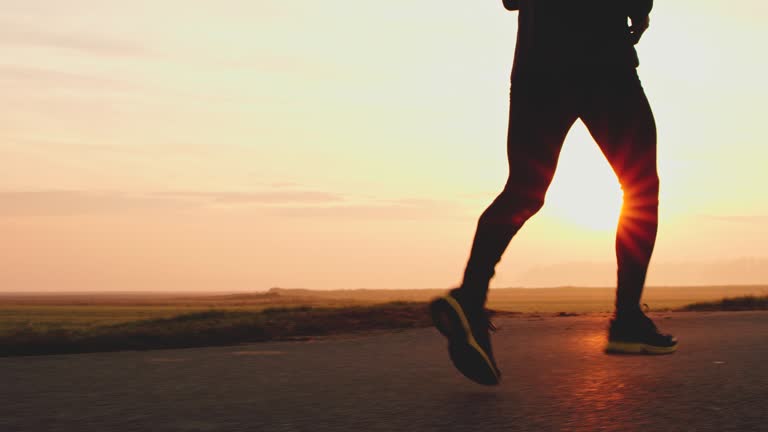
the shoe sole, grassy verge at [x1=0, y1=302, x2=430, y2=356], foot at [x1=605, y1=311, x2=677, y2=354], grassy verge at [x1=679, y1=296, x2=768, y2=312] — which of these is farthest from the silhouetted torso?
grassy verge at [x1=679, y1=296, x2=768, y2=312]

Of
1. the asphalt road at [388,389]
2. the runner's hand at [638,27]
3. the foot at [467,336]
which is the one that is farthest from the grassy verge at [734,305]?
the foot at [467,336]

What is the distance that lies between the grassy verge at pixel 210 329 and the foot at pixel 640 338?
287 cm

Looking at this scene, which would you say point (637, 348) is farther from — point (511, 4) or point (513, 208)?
point (511, 4)

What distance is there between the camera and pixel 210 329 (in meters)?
6.59

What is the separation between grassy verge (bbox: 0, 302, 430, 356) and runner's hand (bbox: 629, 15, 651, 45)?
3.36 metres

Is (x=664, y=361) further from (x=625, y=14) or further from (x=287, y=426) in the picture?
(x=287, y=426)

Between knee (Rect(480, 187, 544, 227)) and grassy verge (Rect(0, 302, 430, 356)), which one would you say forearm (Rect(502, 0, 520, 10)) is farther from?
grassy verge (Rect(0, 302, 430, 356))

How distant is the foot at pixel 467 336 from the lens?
3840 mm

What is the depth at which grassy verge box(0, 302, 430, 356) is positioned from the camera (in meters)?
5.95

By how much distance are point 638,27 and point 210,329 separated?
3761 mm

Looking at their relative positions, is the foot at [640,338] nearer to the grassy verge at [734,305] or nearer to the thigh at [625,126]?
the thigh at [625,126]

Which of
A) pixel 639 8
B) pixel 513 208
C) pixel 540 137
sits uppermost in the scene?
pixel 639 8

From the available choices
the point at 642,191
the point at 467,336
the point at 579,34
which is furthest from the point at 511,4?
the point at 467,336

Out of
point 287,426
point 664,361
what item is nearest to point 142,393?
point 287,426
